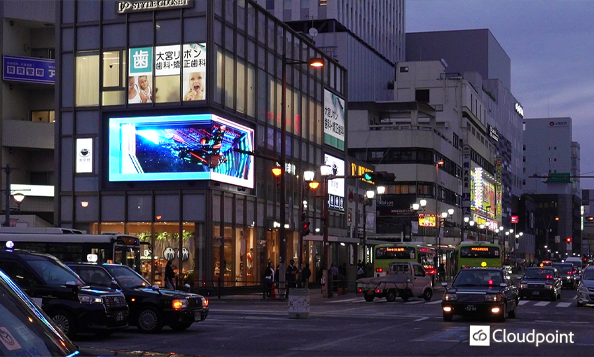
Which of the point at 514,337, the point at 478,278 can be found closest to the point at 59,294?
the point at 514,337

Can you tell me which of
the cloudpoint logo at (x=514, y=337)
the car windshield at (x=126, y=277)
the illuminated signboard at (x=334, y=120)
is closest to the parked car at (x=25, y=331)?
the cloudpoint logo at (x=514, y=337)

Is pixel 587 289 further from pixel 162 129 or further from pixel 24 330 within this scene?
pixel 24 330

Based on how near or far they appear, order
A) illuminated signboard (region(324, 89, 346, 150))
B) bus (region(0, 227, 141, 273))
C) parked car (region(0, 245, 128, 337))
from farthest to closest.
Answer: illuminated signboard (region(324, 89, 346, 150)) → bus (region(0, 227, 141, 273)) → parked car (region(0, 245, 128, 337))

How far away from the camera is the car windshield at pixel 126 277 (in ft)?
73.2

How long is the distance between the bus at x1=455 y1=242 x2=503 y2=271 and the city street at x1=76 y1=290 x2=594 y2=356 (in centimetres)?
2912

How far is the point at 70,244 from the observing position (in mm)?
37125

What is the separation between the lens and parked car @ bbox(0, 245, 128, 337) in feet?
61.0

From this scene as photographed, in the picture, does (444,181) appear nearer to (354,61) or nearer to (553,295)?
(354,61)

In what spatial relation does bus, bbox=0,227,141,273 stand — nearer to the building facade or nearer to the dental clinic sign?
the building facade

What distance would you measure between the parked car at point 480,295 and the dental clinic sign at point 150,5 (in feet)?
83.3

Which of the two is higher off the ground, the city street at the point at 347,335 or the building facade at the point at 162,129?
the building facade at the point at 162,129

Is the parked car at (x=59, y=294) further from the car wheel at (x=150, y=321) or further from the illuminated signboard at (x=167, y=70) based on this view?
the illuminated signboard at (x=167, y=70)

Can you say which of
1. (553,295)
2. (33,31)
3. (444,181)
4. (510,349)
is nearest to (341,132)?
(33,31)

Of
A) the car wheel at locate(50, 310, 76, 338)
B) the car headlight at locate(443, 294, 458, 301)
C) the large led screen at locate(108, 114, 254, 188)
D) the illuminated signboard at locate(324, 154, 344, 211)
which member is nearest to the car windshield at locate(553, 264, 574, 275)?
the illuminated signboard at locate(324, 154, 344, 211)
